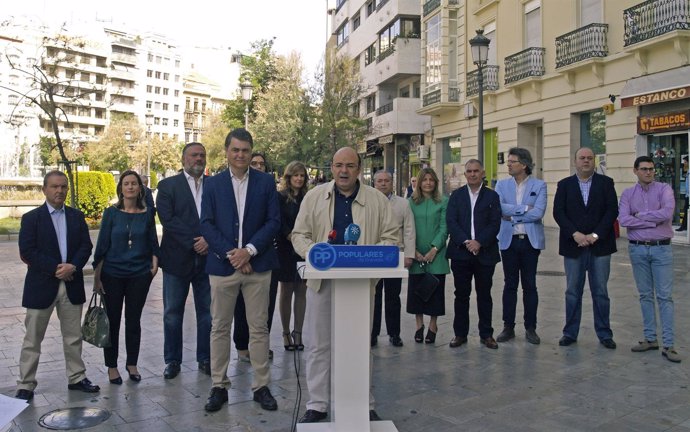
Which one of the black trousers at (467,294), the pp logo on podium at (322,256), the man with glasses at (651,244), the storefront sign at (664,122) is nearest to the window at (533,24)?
the storefront sign at (664,122)

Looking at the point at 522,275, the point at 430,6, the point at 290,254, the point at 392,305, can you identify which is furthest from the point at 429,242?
A: the point at 430,6

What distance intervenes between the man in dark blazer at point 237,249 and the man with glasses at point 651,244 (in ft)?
12.3

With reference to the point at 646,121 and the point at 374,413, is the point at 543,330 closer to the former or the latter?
the point at 374,413

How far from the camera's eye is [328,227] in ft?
15.0

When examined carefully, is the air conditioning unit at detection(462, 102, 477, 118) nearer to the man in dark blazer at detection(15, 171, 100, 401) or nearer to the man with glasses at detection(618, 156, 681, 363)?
the man with glasses at detection(618, 156, 681, 363)

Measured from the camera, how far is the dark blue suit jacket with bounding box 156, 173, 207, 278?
18.7 feet

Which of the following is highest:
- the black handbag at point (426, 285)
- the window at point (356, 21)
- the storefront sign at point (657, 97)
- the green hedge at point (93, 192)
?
the window at point (356, 21)

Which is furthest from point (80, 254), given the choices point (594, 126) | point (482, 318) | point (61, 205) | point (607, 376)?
point (594, 126)

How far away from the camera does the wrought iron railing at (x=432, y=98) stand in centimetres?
2773

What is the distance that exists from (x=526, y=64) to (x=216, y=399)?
19.2 meters

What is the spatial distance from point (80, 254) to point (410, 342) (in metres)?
3.57

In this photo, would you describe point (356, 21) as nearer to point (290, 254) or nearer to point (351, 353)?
point (290, 254)

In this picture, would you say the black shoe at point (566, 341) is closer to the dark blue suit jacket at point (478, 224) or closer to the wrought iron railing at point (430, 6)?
the dark blue suit jacket at point (478, 224)

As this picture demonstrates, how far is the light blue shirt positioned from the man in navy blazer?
175 inches
